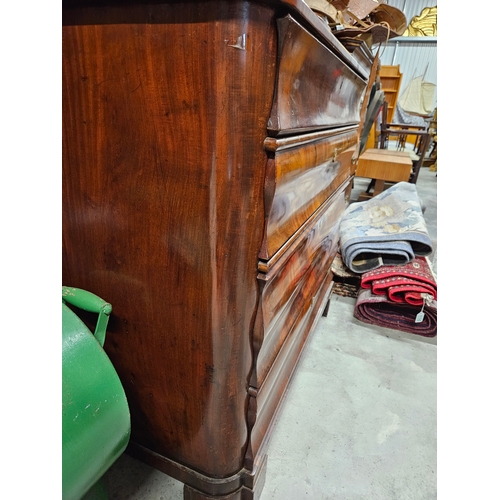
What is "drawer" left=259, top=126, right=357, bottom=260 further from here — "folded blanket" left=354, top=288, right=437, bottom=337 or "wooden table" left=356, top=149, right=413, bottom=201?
"wooden table" left=356, top=149, right=413, bottom=201

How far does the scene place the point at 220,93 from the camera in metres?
0.39

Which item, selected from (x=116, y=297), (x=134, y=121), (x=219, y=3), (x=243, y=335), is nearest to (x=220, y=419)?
(x=243, y=335)

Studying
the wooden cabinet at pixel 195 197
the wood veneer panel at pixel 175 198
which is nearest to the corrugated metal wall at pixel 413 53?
the wooden cabinet at pixel 195 197

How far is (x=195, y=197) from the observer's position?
0.44 meters

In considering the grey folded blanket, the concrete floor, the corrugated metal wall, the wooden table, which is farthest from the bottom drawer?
the corrugated metal wall

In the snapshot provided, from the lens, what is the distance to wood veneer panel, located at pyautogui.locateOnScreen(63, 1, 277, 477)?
390 mm

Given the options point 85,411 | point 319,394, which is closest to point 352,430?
point 319,394

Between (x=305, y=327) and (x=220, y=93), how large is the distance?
740mm

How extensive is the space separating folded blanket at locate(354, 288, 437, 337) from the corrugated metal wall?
727cm

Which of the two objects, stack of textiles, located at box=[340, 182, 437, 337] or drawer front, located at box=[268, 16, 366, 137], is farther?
stack of textiles, located at box=[340, 182, 437, 337]

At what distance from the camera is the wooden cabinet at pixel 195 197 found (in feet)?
1.29

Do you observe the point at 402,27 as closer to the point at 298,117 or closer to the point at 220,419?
the point at 298,117

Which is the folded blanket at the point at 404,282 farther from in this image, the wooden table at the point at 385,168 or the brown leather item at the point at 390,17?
the wooden table at the point at 385,168

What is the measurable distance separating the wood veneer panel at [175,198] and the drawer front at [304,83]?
20 mm
